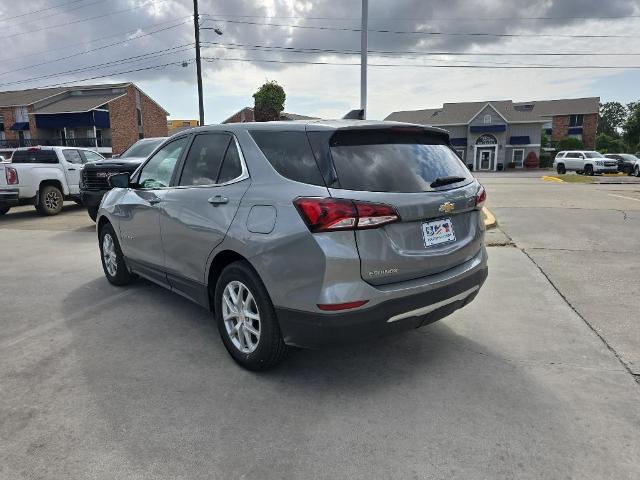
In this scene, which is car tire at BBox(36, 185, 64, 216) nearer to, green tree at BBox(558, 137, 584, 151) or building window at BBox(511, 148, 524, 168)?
building window at BBox(511, 148, 524, 168)

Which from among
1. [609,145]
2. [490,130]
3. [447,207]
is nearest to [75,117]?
[490,130]

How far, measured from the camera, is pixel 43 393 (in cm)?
314

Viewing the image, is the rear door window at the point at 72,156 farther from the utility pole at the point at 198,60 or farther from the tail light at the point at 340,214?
the tail light at the point at 340,214

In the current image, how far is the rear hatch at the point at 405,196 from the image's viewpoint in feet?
9.28

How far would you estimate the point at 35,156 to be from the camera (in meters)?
12.9

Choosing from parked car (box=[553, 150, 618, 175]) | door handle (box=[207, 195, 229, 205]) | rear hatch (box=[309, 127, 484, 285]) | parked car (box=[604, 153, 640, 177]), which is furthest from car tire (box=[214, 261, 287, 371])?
parked car (box=[553, 150, 618, 175])

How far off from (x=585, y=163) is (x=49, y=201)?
3354 cm

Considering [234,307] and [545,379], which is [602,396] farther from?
[234,307]

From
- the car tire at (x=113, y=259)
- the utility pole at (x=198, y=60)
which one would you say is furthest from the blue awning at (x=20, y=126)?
the car tire at (x=113, y=259)

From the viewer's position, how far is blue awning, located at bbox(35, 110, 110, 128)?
44.5m

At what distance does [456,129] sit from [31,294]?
53839 millimetres

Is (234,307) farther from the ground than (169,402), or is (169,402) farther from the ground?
(234,307)

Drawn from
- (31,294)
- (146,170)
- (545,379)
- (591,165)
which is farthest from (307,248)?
(591,165)

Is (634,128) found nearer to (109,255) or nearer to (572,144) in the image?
(572,144)
